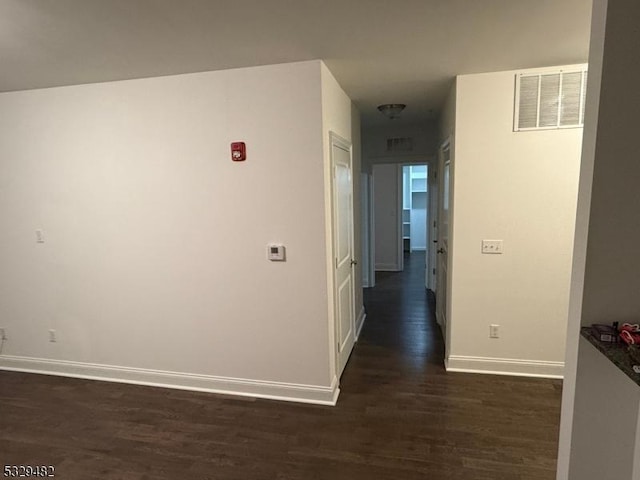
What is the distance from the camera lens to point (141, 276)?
9.71 ft

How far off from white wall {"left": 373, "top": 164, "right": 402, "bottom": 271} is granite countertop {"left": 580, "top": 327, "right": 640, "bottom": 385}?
5.77m

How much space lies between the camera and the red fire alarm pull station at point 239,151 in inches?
101

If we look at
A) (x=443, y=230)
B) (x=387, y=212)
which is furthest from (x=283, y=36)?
(x=387, y=212)

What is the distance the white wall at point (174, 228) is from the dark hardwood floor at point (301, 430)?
0.25 m

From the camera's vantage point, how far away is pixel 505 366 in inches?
121

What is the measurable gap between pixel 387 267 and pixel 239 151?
5.04 metres

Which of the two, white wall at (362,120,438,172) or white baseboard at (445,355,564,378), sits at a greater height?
white wall at (362,120,438,172)

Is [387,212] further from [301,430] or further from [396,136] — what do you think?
[301,430]

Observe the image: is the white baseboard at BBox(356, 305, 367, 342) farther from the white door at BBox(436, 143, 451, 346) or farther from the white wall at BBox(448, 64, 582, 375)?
the white wall at BBox(448, 64, 582, 375)

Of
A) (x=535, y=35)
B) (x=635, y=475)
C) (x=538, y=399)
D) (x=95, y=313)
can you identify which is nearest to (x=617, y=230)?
(x=635, y=475)

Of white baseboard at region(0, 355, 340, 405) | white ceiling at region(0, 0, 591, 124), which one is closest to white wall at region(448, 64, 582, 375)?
white ceiling at region(0, 0, 591, 124)

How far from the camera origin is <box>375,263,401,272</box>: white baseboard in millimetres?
7039

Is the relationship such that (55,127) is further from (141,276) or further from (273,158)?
(273,158)

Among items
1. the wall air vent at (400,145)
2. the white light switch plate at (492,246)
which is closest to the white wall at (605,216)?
the white light switch plate at (492,246)
